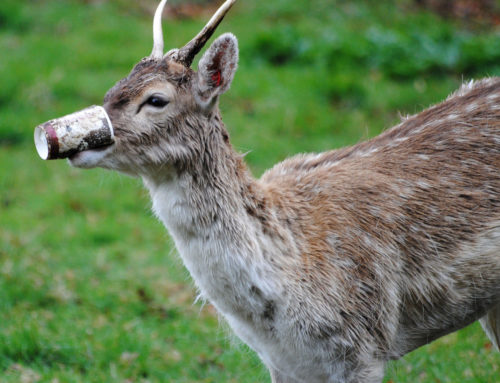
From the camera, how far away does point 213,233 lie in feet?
12.3

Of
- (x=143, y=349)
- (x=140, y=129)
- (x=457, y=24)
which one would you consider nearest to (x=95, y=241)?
(x=143, y=349)

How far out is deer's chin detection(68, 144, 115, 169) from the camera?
12.0 ft

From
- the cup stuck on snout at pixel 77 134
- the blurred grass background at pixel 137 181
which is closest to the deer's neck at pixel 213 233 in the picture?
the cup stuck on snout at pixel 77 134

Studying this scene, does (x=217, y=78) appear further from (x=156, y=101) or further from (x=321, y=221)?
(x=321, y=221)

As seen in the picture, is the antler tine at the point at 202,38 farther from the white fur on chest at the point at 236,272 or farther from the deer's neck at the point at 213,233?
the white fur on chest at the point at 236,272

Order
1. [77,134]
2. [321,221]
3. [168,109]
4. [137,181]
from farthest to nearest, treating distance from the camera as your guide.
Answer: [137,181]
[321,221]
[168,109]
[77,134]

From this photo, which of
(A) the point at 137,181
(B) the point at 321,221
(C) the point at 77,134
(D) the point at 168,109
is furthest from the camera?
(A) the point at 137,181

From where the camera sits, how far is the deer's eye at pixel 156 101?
369cm

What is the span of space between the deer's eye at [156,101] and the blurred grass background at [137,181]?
1.51 m

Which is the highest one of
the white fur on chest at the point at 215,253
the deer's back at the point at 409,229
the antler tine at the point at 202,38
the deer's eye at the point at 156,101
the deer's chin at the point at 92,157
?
the antler tine at the point at 202,38

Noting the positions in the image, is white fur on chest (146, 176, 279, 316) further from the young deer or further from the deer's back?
the deer's back

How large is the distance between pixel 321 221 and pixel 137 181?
137 inches

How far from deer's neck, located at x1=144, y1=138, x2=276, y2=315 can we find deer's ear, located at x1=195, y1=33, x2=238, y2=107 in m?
0.31

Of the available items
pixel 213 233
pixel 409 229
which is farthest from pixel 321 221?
pixel 213 233
